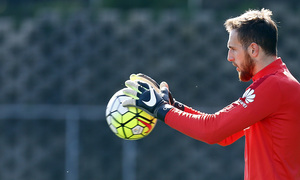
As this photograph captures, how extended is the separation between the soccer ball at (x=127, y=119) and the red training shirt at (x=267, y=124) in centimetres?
66

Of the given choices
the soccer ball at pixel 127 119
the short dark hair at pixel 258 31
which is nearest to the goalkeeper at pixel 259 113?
the short dark hair at pixel 258 31

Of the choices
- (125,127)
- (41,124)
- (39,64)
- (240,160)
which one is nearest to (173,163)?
(240,160)

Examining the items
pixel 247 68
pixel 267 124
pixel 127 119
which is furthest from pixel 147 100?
pixel 267 124

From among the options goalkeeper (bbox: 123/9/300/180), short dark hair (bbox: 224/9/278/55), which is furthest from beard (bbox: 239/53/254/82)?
short dark hair (bbox: 224/9/278/55)

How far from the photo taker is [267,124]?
3.82 metres

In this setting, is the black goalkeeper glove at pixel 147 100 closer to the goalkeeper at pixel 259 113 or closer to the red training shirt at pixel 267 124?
the goalkeeper at pixel 259 113

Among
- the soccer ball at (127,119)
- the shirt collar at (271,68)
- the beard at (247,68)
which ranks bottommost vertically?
the soccer ball at (127,119)

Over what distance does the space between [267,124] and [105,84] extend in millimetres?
5812

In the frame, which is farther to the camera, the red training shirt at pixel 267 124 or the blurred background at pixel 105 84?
the blurred background at pixel 105 84

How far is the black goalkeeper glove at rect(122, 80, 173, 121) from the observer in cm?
404

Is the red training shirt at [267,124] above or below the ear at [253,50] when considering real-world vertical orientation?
below

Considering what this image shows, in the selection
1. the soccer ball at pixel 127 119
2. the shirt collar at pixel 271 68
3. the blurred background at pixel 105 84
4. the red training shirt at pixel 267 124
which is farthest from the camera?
the blurred background at pixel 105 84

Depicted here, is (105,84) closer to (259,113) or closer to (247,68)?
(247,68)

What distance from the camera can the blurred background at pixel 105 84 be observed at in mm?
9070
